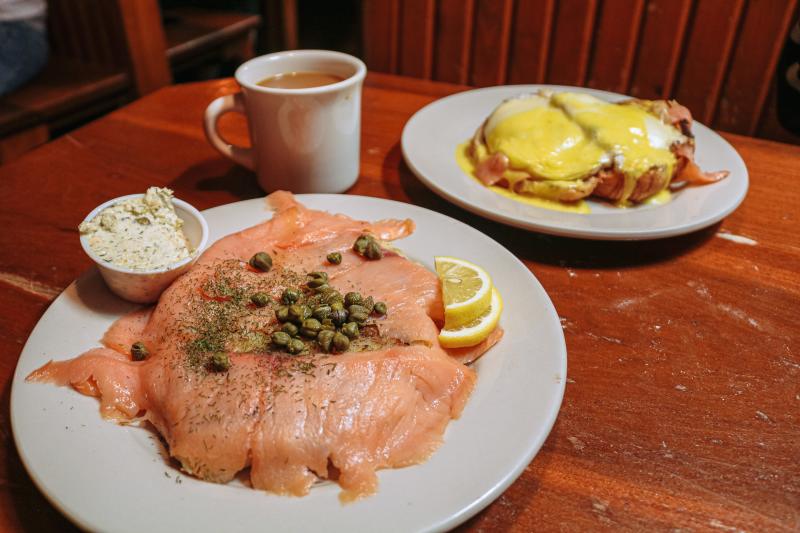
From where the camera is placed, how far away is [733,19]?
2350 mm

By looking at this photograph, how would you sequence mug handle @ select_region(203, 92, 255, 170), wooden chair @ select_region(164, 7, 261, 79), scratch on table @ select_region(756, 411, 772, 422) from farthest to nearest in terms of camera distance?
wooden chair @ select_region(164, 7, 261, 79)
mug handle @ select_region(203, 92, 255, 170)
scratch on table @ select_region(756, 411, 772, 422)

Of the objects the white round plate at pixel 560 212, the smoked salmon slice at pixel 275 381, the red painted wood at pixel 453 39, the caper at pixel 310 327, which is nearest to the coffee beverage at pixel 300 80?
the white round plate at pixel 560 212

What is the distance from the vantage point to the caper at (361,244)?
4.09 feet

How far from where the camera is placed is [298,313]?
42.3 inches

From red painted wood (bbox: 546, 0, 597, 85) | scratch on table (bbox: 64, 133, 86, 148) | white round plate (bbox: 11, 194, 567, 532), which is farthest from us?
red painted wood (bbox: 546, 0, 597, 85)

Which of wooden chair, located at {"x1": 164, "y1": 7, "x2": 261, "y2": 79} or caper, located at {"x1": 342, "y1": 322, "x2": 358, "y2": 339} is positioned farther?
wooden chair, located at {"x1": 164, "y1": 7, "x2": 261, "y2": 79}

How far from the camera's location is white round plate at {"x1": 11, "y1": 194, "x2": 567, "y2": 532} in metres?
0.77

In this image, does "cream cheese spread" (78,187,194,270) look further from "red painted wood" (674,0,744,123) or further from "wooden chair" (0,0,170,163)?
"red painted wood" (674,0,744,123)

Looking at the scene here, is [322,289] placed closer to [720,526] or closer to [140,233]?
[140,233]

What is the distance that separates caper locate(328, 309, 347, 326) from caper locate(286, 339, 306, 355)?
81mm

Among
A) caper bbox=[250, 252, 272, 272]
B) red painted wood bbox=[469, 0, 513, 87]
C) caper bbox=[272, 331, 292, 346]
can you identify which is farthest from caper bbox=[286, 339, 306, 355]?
red painted wood bbox=[469, 0, 513, 87]

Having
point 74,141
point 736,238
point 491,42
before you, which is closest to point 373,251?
point 736,238

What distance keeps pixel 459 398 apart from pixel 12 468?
70 centimetres

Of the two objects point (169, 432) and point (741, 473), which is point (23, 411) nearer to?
point (169, 432)
